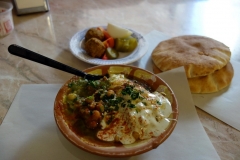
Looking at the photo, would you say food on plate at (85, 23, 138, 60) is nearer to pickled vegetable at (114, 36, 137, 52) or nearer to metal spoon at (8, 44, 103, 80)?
pickled vegetable at (114, 36, 137, 52)

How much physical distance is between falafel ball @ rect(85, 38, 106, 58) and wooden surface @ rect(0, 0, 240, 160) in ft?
0.25

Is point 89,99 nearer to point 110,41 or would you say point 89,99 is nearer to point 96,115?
point 96,115

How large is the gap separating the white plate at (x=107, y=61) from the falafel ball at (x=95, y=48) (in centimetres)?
3

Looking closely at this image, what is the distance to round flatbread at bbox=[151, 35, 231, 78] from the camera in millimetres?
1144

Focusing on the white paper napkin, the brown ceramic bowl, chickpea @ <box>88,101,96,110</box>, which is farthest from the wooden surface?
chickpea @ <box>88,101,96,110</box>

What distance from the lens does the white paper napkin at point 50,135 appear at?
885mm

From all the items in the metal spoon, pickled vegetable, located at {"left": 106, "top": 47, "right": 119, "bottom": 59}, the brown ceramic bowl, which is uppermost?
the metal spoon

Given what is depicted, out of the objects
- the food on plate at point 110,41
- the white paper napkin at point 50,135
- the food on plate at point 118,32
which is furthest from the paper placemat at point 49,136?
the food on plate at point 118,32

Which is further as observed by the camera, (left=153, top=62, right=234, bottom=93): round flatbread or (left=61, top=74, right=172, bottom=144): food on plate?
(left=153, top=62, right=234, bottom=93): round flatbread

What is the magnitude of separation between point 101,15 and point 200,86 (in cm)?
106

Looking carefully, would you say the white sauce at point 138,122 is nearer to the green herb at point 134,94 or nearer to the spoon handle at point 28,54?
the green herb at point 134,94

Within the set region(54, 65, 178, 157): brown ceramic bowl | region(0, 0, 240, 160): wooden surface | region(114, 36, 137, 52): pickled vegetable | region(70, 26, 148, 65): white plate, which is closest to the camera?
region(54, 65, 178, 157): brown ceramic bowl

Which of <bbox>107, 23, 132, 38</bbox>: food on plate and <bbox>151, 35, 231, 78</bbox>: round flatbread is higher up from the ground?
<bbox>107, 23, 132, 38</bbox>: food on plate

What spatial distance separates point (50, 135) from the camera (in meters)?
0.95
